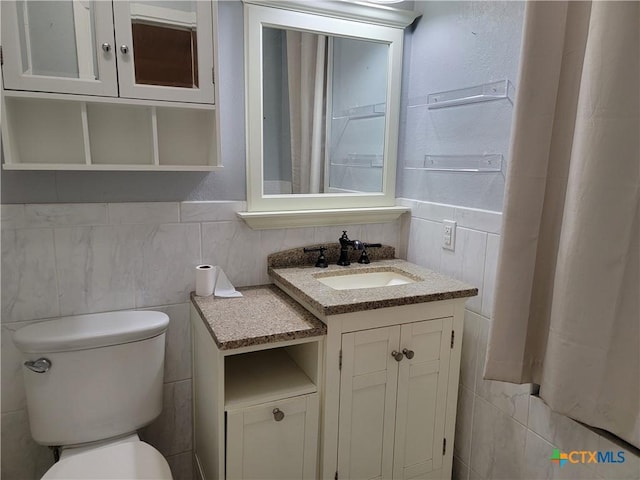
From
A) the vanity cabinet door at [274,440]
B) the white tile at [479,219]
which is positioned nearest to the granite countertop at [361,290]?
the white tile at [479,219]

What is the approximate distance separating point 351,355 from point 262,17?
4.01 ft

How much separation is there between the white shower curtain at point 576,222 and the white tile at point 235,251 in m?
0.91

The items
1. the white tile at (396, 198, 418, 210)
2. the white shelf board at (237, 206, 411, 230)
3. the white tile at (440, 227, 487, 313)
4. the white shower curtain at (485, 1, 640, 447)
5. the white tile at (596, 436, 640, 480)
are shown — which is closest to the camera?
the white shower curtain at (485, 1, 640, 447)

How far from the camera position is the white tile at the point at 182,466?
174cm

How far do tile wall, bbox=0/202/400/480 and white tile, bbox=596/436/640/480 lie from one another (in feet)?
3.91

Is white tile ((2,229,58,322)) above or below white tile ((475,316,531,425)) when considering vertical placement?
above

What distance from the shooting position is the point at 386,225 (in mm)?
1969

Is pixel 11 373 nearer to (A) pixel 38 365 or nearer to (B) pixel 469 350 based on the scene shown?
(A) pixel 38 365

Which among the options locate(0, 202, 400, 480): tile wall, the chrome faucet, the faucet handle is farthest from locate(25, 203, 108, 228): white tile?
the chrome faucet

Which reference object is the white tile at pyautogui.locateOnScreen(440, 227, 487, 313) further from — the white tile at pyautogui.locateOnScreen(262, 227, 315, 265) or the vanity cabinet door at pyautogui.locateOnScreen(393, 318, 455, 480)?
the white tile at pyautogui.locateOnScreen(262, 227, 315, 265)

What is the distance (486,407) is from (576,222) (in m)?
0.84

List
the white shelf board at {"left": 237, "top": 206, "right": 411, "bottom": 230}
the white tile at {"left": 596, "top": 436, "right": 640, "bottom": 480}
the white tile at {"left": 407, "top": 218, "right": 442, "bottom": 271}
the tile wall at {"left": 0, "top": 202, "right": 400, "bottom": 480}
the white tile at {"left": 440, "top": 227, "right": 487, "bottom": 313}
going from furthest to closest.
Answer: the white tile at {"left": 407, "top": 218, "right": 442, "bottom": 271} < the white shelf board at {"left": 237, "top": 206, "right": 411, "bottom": 230} < the white tile at {"left": 440, "top": 227, "right": 487, "bottom": 313} < the tile wall at {"left": 0, "top": 202, "right": 400, "bottom": 480} < the white tile at {"left": 596, "top": 436, "right": 640, "bottom": 480}

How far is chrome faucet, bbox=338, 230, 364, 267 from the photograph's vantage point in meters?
1.80

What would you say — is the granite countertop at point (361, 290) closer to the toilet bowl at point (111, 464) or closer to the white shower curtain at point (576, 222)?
the white shower curtain at point (576, 222)
